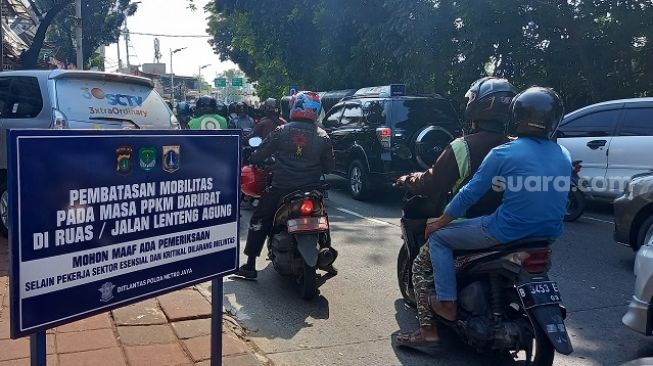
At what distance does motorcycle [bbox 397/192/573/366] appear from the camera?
3.45 m

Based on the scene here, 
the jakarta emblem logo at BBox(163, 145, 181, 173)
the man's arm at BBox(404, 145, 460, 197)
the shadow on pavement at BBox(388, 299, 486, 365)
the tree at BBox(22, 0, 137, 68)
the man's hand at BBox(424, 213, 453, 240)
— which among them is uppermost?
the tree at BBox(22, 0, 137, 68)

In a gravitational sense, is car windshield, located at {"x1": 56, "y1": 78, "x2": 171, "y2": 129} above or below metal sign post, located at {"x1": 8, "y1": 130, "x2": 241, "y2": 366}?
above

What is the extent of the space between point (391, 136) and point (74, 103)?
5382 millimetres

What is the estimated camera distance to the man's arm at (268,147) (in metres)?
5.62

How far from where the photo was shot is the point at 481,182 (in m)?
3.69

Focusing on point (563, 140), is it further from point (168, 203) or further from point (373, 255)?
point (168, 203)

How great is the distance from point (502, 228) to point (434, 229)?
47 centimetres

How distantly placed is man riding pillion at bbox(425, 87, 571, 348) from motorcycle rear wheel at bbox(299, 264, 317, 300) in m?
1.82

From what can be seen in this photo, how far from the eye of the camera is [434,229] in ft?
13.3

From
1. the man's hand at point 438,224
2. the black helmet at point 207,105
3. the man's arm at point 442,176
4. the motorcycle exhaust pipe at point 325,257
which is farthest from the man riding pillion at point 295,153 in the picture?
the black helmet at point 207,105

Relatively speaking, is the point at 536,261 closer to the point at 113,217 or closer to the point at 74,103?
the point at 113,217

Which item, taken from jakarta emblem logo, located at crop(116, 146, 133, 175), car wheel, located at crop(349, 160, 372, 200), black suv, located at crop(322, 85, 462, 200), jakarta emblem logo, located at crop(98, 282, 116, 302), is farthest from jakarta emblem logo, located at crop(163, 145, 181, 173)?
car wheel, located at crop(349, 160, 372, 200)

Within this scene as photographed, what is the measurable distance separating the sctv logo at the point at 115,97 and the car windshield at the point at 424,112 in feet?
15.8

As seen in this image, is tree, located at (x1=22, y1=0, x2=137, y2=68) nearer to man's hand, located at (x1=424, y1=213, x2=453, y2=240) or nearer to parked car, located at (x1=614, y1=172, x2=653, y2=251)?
parked car, located at (x1=614, y1=172, x2=653, y2=251)
